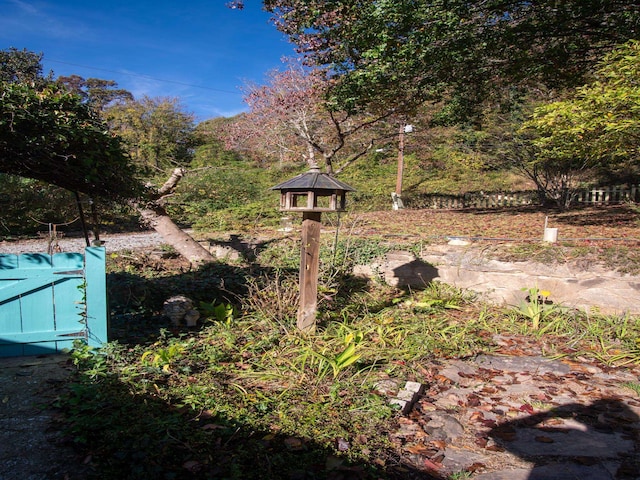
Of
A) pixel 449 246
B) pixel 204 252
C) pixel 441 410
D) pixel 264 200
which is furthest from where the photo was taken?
pixel 264 200

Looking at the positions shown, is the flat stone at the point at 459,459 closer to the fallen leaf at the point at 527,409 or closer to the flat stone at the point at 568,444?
the flat stone at the point at 568,444

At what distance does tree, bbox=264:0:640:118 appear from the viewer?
7688mm

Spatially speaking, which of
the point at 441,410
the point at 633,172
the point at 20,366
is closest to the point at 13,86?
the point at 20,366

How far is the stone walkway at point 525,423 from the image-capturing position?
7.91 feet

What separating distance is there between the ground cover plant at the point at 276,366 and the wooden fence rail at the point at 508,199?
25.2 ft

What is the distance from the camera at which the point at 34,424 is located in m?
2.54

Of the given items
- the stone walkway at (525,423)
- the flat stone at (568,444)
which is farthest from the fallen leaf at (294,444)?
the flat stone at (568,444)

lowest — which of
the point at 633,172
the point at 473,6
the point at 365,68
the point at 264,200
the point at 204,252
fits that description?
the point at 204,252

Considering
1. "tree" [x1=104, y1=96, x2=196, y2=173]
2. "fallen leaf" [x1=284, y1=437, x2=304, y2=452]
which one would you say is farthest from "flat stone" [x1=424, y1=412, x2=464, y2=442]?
"tree" [x1=104, y1=96, x2=196, y2=173]

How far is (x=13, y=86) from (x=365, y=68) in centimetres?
676

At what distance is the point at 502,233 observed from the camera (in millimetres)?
7641

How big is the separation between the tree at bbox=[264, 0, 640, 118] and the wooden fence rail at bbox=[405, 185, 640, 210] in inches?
190

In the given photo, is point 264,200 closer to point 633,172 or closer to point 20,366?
point 20,366

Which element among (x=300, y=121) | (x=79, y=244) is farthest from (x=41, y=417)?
(x=300, y=121)
